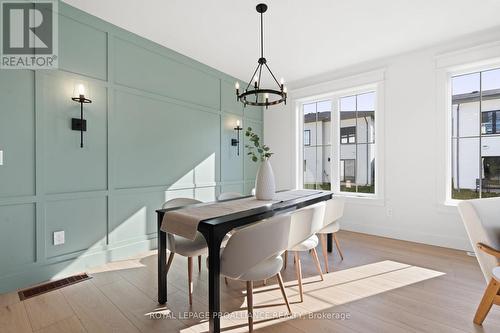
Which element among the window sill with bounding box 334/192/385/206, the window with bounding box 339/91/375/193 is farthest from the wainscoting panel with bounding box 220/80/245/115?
the window sill with bounding box 334/192/385/206

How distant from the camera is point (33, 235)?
95.0 inches

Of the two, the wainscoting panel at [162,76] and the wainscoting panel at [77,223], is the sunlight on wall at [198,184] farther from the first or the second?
the wainscoting panel at [162,76]

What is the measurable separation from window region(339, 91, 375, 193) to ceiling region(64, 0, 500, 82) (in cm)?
78

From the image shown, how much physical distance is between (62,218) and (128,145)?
1.07 meters

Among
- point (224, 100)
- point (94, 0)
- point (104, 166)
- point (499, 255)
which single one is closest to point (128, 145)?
point (104, 166)

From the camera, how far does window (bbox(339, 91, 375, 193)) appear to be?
427 centimetres

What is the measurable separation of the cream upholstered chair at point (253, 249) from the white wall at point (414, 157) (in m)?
2.95

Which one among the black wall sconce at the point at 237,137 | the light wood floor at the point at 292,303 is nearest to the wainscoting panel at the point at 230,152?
the black wall sconce at the point at 237,137

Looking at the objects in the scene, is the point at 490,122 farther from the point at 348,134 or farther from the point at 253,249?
the point at 253,249

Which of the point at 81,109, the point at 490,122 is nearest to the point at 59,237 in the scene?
the point at 81,109

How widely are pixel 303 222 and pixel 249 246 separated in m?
0.57

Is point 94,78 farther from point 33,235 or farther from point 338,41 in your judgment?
Answer: point 338,41

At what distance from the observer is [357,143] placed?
441 centimetres

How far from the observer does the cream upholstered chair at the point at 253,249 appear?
1.56 metres
